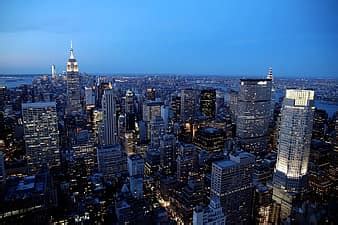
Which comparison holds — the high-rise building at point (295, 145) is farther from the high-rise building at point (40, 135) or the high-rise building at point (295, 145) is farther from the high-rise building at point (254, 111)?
the high-rise building at point (40, 135)

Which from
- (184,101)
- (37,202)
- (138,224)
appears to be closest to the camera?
(37,202)

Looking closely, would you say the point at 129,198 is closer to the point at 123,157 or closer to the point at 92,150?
the point at 123,157

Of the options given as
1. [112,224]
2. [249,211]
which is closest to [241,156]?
[249,211]

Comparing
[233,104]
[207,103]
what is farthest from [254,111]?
[207,103]

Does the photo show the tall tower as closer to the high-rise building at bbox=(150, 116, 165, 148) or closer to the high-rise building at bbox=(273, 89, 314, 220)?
the high-rise building at bbox=(150, 116, 165, 148)

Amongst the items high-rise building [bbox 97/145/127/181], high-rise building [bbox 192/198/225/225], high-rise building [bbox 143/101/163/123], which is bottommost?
high-rise building [bbox 97/145/127/181]

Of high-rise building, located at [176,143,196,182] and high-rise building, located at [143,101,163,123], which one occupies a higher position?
high-rise building, located at [143,101,163,123]

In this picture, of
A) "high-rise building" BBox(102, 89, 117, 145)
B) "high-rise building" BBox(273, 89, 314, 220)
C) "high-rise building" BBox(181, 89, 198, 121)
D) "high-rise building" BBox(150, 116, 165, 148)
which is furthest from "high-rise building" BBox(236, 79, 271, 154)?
"high-rise building" BBox(102, 89, 117, 145)
